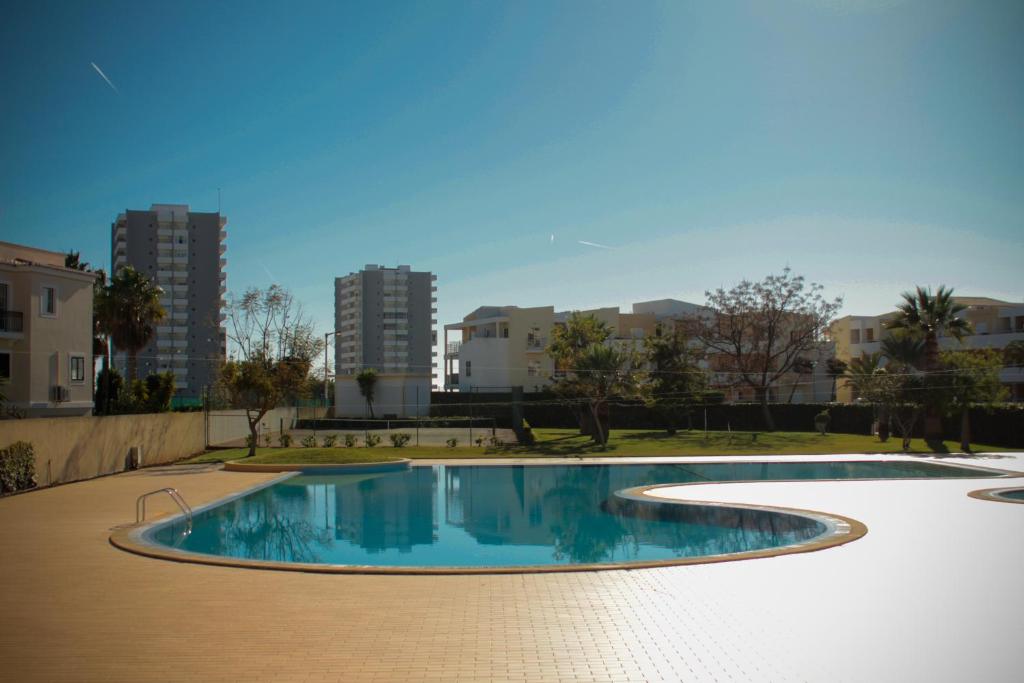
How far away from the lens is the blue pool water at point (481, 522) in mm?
14344

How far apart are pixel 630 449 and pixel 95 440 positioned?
807 inches

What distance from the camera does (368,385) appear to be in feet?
172

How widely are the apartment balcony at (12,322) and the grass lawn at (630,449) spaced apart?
7727 millimetres

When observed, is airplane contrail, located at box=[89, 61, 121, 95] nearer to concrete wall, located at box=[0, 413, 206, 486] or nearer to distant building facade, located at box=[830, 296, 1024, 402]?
concrete wall, located at box=[0, 413, 206, 486]

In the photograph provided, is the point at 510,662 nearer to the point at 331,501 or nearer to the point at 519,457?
the point at 331,501

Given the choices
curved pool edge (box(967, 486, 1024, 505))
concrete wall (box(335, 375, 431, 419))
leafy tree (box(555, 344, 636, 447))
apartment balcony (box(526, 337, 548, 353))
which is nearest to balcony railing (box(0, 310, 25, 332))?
leafy tree (box(555, 344, 636, 447))

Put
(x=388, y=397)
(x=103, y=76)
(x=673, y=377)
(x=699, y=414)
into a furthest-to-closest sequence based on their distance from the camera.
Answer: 1. (x=388, y=397)
2. (x=699, y=414)
3. (x=673, y=377)
4. (x=103, y=76)

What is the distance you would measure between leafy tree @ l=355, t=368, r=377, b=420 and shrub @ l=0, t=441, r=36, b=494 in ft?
105

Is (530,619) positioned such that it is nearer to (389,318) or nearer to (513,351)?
(513,351)

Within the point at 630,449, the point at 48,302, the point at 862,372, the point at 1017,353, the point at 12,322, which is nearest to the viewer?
the point at 12,322

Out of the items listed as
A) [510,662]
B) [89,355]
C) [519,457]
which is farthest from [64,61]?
[519,457]

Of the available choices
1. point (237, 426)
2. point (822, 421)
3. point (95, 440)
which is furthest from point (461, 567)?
point (822, 421)

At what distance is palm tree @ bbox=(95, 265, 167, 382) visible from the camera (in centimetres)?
3822

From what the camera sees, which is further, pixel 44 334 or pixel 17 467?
pixel 44 334
